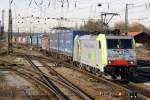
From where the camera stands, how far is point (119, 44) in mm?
22875

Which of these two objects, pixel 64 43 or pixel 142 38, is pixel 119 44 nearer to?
pixel 64 43

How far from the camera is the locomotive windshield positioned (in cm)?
2275

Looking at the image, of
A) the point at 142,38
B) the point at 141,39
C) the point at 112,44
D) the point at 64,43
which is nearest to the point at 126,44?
the point at 112,44

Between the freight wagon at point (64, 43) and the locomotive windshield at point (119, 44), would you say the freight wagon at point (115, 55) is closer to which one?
the locomotive windshield at point (119, 44)

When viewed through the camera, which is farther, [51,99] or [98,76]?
[98,76]

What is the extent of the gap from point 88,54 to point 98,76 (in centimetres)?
303

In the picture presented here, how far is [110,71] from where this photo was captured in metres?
22.2

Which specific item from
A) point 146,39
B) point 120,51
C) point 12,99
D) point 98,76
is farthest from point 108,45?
point 146,39

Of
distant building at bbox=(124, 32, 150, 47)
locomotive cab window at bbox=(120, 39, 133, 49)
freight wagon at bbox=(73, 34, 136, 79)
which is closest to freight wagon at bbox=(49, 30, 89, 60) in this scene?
freight wagon at bbox=(73, 34, 136, 79)

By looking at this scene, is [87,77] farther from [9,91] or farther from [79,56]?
[9,91]

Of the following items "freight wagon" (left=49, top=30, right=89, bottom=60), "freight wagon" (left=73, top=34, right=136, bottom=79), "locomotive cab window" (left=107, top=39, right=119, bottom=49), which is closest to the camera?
"freight wagon" (left=73, top=34, right=136, bottom=79)

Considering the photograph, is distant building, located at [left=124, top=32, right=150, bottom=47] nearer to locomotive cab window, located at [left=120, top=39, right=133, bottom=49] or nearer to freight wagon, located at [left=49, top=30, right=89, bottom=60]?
freight wagon, located at [left=49, top=30, right=89, bottom=60]

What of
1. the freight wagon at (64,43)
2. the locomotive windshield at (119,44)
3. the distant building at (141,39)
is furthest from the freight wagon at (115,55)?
the distant building at (141,39)

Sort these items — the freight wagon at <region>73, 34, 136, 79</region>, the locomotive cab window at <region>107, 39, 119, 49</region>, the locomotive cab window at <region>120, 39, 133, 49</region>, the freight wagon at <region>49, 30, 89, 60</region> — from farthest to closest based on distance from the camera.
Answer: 1. the freight wagon at <region>49, 30, 89, 60</region>
2. the locomotive cab window at <region>120, 39, 133, 49</region>
3. the locomotive cab window at <region>107, 39, 119, 49</region>
4. the freight wagon at <region>73, 34, 136, 79</region>
